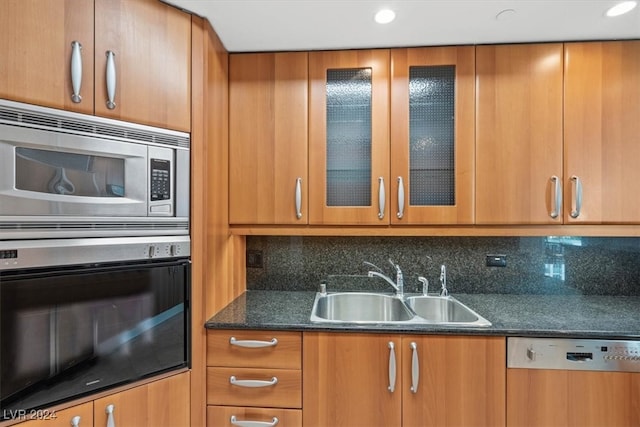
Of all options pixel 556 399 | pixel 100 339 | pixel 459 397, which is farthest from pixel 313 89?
pixel 556 399

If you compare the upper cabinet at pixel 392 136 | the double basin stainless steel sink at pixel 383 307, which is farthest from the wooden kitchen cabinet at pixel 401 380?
the upper cabinet at pixel 392 136

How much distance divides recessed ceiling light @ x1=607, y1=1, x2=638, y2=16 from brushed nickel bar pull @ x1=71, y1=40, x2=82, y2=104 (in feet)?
7.15

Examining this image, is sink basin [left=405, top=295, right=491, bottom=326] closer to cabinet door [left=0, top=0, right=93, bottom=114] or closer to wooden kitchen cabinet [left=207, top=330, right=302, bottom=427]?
wooden kitchen cabinet [left=207, top=330, right=302, bottom=427]

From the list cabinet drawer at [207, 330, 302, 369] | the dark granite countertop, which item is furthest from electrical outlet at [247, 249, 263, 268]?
cabinet drawer at [207, 330, 302, 369]

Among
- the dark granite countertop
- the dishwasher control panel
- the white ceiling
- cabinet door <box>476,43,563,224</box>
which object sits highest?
the white ceiling

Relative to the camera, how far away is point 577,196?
1504 millimetres

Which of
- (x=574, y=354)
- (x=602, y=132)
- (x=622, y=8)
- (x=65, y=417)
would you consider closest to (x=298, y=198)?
(x=65, y=417)

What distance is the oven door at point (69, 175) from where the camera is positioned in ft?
3.20

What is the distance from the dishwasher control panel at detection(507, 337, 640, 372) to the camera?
123 centimetres

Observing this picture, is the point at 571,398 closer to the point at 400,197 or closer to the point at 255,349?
the point at 400,197

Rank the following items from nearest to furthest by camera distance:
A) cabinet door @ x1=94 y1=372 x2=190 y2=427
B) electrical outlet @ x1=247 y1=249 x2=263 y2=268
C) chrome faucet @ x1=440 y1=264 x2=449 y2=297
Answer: cabinet door @ x1=94 y1=372 x2=190 y2=427, chrome faucet @ x1=440 y1=264 x2=449 y2=297, electrical outlet @ x1=247 y1=249 x2=263 y2=268

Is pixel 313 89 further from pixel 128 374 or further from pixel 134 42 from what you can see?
pixel 128 374

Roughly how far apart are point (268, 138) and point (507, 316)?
1481mm

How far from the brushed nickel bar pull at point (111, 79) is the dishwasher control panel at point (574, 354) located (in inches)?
72.7
